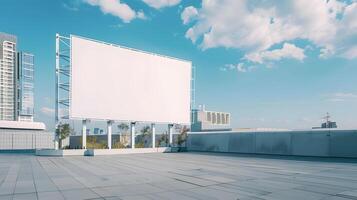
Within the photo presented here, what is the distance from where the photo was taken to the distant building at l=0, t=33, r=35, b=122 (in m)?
93.1

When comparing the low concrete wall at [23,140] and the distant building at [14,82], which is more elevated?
the distant building at [14,82]

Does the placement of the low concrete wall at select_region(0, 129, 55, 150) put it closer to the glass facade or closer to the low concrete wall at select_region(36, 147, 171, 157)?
the low concrete wall at select_region(36, 147, 171, 157)

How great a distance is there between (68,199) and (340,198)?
29.0 ft

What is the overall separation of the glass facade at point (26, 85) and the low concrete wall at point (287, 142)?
6883 cm

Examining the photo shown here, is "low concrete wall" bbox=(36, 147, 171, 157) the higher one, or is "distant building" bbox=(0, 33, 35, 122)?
"distant building" bbox=(0, 33, 35, 122)

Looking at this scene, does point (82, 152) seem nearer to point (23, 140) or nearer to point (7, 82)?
point (23, 140)

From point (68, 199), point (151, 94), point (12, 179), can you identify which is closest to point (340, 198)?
point (68, 199)

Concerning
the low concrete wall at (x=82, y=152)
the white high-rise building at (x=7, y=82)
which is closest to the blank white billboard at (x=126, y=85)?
the low concrete wall at (x=82, y=152)

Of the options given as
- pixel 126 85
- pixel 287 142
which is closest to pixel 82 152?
pixel 126 85

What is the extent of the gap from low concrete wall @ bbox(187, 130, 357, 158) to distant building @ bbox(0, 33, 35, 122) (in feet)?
230

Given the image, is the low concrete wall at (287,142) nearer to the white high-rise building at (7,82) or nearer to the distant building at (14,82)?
the distant building at (14,82)

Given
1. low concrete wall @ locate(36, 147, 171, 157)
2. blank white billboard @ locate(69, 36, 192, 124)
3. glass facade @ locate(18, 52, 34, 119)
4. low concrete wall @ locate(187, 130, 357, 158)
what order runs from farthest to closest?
glass facade @ locate(18, 52, 34, 119), blank white billboard @ locate(69, 36, 192, 124), low concrete wall @ locate(36, 147, 171, 157), low concrete wall @ locate(187, 130, 357, 158)

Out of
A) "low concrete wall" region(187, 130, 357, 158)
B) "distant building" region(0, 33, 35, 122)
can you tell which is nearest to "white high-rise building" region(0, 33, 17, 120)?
"distant building" region(0, 33, 35, 122)

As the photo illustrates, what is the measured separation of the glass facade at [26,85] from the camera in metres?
92.2
